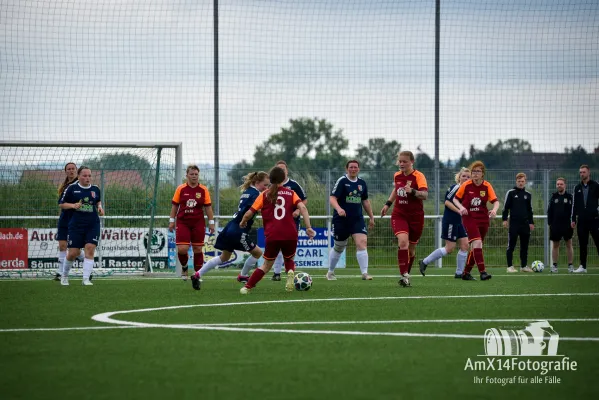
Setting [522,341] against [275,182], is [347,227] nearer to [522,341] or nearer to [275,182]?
[275,182]

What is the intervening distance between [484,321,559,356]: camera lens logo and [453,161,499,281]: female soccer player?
315 inches

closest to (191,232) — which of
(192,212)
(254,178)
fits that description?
(192,212)

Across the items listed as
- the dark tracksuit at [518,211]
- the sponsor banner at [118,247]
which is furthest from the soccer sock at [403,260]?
the sponsor banner at [118,247]

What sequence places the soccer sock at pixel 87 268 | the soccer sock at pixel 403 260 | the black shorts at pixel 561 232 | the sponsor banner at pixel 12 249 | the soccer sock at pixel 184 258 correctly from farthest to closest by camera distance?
1. the black shorts at pixel 561 232
2. the sponsor banner at pixel 12 249
3. the soccer sock at pixel 184 258
4. the soccer sock at pixel 87 268
5. the soccer sock at pixel 403 260

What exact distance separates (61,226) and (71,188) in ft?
5.25

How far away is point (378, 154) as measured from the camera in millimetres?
25766

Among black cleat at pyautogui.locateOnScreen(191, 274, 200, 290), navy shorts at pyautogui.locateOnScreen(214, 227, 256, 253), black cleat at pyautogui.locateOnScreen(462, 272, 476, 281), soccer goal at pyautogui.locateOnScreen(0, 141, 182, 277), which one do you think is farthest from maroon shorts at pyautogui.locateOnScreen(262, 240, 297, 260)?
soccer goal at pyautogui.locateOnScreen(0, 141, 182, 277)

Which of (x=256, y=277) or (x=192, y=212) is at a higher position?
(x=192, y=212)

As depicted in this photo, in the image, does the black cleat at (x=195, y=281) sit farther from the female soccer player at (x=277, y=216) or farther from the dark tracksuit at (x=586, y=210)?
the dark tracksuit at (x=586, y=210)

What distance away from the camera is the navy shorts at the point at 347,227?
16.4 metres

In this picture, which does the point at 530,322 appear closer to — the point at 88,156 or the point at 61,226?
the point at 61,226

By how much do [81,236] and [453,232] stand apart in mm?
6614

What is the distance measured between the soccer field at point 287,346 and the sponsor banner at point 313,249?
10105 mm

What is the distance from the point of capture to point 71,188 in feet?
50.8
